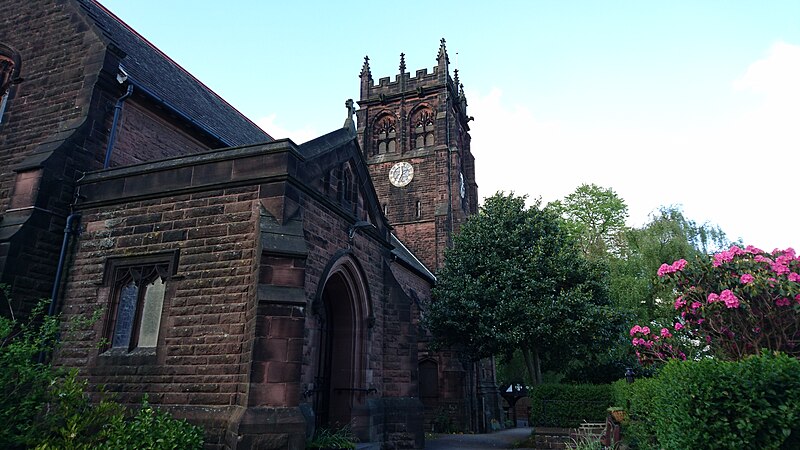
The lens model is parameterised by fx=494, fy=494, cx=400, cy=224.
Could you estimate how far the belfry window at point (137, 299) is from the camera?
344 inches

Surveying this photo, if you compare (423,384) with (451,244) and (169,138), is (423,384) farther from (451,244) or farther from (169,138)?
(169,138)

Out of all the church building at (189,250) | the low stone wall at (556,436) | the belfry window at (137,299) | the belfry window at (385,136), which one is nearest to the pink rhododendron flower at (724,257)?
the low stone wall at (556,436)

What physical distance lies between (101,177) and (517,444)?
13.9 metres

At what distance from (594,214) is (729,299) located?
23845 millimetres

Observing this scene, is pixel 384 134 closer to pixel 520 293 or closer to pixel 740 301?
pixel 520 293

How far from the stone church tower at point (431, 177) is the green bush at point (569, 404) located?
563cm

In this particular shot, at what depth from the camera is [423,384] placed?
22.5 metres

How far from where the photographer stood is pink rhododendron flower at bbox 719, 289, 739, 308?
860 cm

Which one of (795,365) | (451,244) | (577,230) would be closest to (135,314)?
(795,365)

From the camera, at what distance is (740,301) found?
350 inches

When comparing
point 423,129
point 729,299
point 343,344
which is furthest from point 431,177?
point 729,299

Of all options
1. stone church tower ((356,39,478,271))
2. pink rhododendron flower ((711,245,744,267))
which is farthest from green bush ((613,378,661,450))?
stone church tower ((356,39,478,271))

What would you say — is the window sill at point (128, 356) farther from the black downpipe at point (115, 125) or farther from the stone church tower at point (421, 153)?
the stone church tower at point (421, 153)

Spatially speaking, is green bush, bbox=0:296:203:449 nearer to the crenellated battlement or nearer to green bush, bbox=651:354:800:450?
green bush, bbox=651:354:800:450
